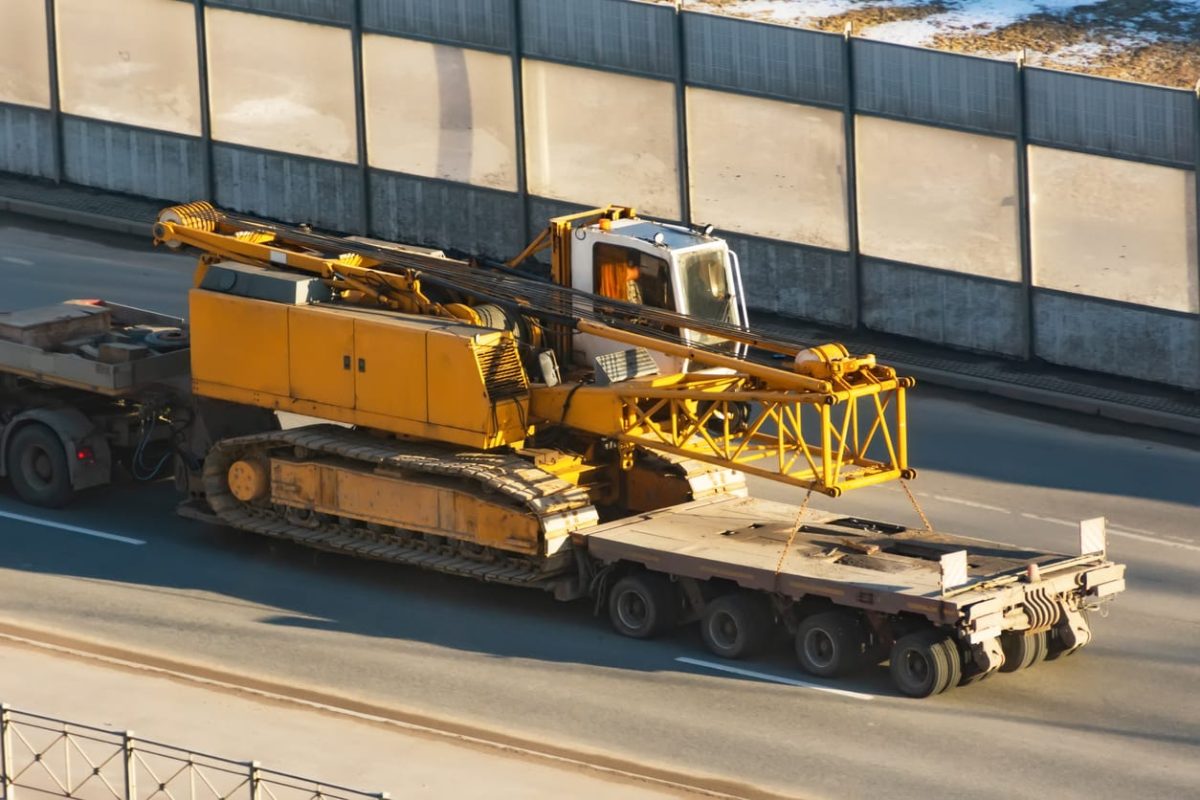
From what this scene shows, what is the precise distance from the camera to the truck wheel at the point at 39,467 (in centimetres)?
2453

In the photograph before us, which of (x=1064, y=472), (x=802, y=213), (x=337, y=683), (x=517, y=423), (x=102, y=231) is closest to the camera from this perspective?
(x=337, y=683)

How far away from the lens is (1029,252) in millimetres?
29688

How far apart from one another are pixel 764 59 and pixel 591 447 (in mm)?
10516

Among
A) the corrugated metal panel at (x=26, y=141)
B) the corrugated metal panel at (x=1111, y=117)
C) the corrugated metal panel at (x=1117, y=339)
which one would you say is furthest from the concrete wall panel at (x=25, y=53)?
the corrugated metal panel at (x=1117, y=339)

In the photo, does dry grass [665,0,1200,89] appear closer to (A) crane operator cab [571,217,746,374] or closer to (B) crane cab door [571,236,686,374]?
(A) crane operator cab [571,217,746,374]

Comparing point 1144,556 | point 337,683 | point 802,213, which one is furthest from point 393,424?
point 802,213

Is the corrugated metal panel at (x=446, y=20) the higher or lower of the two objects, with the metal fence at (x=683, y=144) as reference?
higher

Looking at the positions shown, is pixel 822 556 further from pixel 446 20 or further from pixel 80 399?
pixel 446 20

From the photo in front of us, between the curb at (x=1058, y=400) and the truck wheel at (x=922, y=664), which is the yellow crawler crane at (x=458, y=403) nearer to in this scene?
the truck wheel at (x=922, y=664)

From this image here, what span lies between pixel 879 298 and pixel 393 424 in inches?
424

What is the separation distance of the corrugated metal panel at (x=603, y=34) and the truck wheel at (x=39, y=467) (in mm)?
11375

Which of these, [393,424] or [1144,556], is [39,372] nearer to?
[393,424]

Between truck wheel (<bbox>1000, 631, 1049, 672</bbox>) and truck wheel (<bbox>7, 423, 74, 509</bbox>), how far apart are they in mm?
10701

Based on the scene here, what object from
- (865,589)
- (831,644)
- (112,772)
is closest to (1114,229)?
(831,644)
